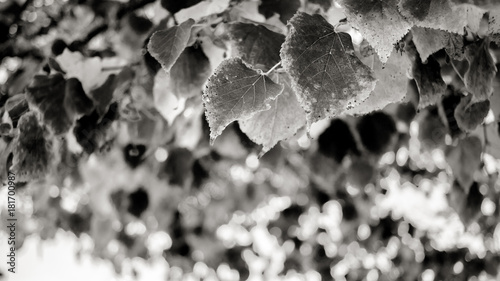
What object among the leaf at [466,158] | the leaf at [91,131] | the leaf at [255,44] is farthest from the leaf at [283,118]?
the leaf at [466,158]

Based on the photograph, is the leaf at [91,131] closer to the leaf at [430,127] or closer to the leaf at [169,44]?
the leaf at [169,44]

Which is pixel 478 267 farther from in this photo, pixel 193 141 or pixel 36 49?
pixel 36 49

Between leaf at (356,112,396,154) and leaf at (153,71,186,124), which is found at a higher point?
leaf at (153,71,186,124)

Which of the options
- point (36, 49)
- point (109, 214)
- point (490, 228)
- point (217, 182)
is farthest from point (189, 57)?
point (490, 228)

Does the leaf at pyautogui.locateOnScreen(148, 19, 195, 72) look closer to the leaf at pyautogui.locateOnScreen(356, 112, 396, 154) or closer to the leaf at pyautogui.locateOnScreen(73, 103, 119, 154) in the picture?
the leaf at pyautogui.locateOnScreen(73, 103, 119, 154)

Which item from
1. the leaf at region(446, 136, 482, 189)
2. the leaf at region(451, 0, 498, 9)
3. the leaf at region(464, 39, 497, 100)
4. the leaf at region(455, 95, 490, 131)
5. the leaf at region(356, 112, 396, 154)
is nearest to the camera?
Result: the leaf at region(451, 0, 498, 9)

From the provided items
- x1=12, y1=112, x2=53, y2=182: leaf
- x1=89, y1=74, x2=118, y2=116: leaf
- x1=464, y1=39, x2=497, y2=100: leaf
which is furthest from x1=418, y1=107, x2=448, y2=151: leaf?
x1=12, y1=112, x2=53, y2=182: leaf

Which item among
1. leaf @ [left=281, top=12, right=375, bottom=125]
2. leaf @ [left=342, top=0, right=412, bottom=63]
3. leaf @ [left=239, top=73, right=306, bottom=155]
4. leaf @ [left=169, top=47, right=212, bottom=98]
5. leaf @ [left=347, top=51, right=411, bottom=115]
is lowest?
leaf @ [left=169, top=47, right=212, bottom=98]

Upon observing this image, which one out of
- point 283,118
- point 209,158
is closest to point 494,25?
point 283,118
